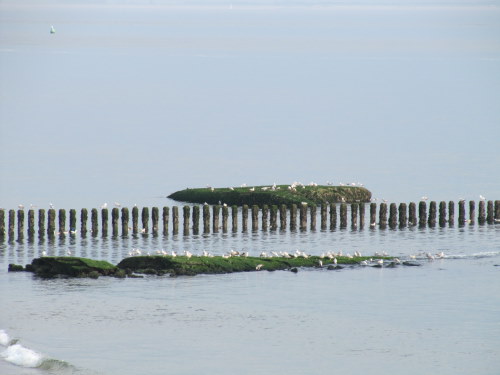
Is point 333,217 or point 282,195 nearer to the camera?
point 333,217

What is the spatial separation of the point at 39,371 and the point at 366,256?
2119 cm

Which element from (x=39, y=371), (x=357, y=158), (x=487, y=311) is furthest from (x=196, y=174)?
(x=39, y=371)

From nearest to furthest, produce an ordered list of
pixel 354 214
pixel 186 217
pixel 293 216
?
pixel 186 217 < pixel 293 216 < pixel 354 214

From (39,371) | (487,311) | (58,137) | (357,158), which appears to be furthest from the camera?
(58,137)

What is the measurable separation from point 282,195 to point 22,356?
1156 inches

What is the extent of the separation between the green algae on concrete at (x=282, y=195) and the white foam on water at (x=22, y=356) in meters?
28.3

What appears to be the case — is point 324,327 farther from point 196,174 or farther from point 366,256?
point 196,174

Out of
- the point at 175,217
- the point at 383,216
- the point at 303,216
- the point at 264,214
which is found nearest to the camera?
the point at 175,217

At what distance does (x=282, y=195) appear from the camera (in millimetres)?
70875

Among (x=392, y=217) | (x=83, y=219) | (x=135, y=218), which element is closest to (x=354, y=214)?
(x=392, y=217)

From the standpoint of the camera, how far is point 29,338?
4569 centimetres

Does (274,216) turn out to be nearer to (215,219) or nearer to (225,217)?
(225,217)

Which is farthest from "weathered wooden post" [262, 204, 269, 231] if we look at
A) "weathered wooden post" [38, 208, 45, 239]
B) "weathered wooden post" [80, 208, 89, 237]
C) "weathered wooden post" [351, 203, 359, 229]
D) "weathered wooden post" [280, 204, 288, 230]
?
"weathered wooden post" [38, 208, 45, 239]

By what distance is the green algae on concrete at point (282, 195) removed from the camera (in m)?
70.9
